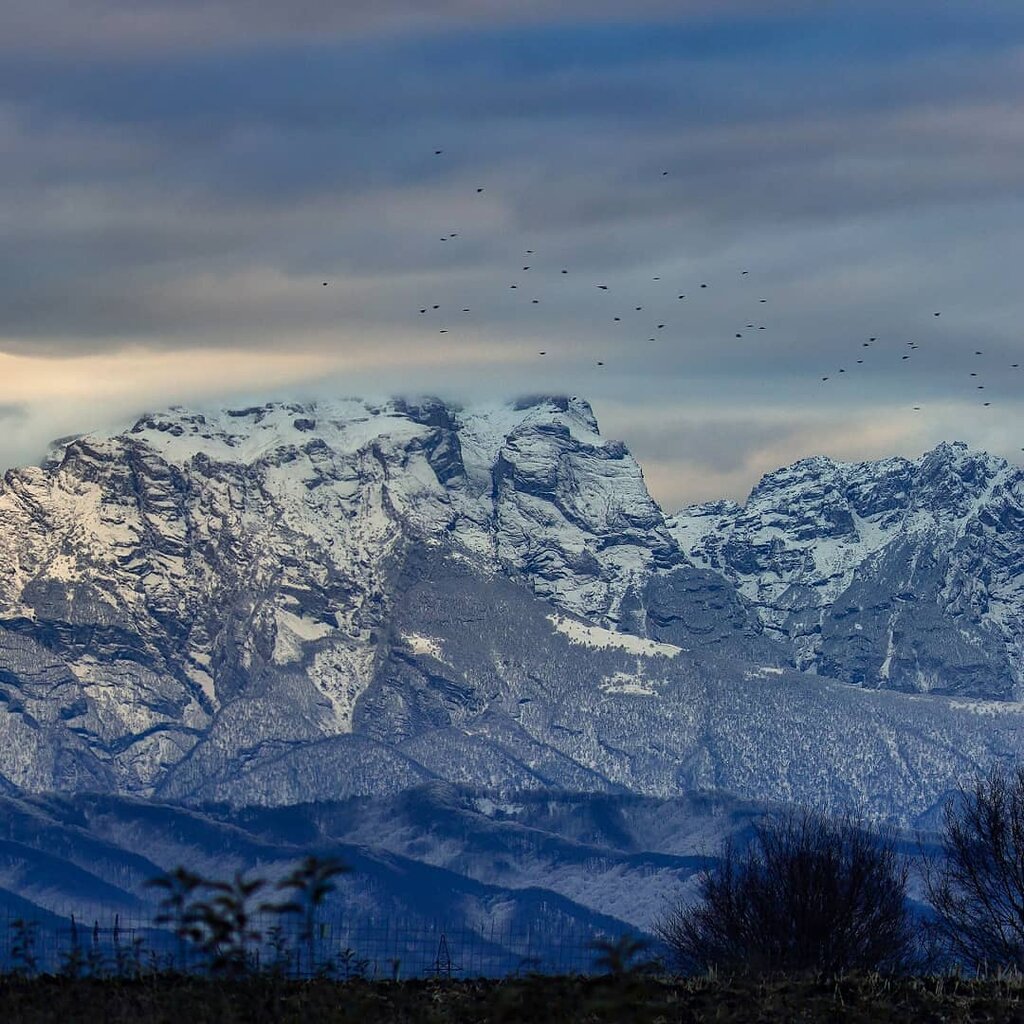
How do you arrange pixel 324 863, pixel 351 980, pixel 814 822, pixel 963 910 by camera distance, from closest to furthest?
pixel 324 863 < pixel 351 980 < pixel 963 910 < pixel 814 822

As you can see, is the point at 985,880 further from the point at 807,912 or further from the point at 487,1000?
the point at 487,1000

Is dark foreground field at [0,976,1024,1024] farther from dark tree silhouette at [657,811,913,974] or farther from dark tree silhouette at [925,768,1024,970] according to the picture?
dark tree silhouette at [925,768,1024,970]

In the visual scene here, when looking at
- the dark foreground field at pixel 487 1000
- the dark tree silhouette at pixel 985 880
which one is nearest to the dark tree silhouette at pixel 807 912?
the dark tree silhouette at pixel 985 880

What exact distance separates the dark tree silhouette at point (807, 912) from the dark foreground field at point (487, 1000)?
3129cm

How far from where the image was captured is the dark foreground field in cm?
4331

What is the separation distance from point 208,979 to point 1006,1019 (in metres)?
17.3

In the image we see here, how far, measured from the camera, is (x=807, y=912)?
93562 millimetres

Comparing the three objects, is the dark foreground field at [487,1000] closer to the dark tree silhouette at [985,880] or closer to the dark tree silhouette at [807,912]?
the dark tree silhouette at [807,912]

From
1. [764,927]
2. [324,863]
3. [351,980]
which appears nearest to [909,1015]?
[351,980]

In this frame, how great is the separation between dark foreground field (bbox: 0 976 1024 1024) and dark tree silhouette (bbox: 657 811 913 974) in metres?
31.3

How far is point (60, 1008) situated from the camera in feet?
148

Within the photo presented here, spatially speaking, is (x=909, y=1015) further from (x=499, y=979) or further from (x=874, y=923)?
(x=874, y=923)

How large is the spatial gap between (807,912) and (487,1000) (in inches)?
1854

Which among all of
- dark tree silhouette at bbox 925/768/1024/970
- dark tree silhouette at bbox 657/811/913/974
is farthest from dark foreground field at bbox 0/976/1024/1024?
dark tree silhouette at bbox 925/768/1024/970
